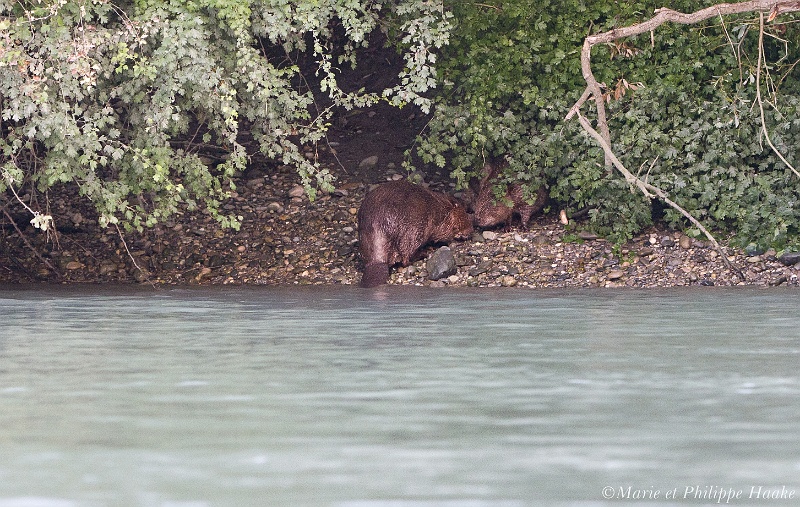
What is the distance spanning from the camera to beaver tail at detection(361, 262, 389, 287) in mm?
13406

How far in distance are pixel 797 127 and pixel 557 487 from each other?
34.9 ft

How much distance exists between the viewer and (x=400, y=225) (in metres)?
13.7

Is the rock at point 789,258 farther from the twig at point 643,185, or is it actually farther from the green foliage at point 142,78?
the green foliage at point 142,78

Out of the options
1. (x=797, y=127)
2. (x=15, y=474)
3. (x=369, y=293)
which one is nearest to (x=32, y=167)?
(x=369, y=293)

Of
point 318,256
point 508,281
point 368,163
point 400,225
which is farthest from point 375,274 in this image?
point 368,163

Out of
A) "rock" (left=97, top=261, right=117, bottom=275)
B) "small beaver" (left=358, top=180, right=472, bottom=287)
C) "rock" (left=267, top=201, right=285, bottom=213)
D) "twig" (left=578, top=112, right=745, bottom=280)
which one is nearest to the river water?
"twig" (left=578, top=112, right=745, bottom=280)

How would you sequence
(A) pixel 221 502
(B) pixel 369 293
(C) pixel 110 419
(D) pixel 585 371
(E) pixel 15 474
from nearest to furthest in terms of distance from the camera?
(A) pixel 221 502, (E) pixel 15 474, (C) pixel 110 419, (D) pixel 585 371, (B) pixel 369 293

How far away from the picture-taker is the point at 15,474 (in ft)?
13.0

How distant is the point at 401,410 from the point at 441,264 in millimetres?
8431

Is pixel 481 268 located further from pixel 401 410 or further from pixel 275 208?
pixel 401 410

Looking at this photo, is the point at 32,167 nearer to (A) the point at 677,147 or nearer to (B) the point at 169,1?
(B) the point at 169,1

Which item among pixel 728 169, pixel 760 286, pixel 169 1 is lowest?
pixel 760 286

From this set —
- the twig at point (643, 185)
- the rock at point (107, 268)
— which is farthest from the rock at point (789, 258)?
the rock at point (107, 268)

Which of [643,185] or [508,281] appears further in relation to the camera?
[508,281]
